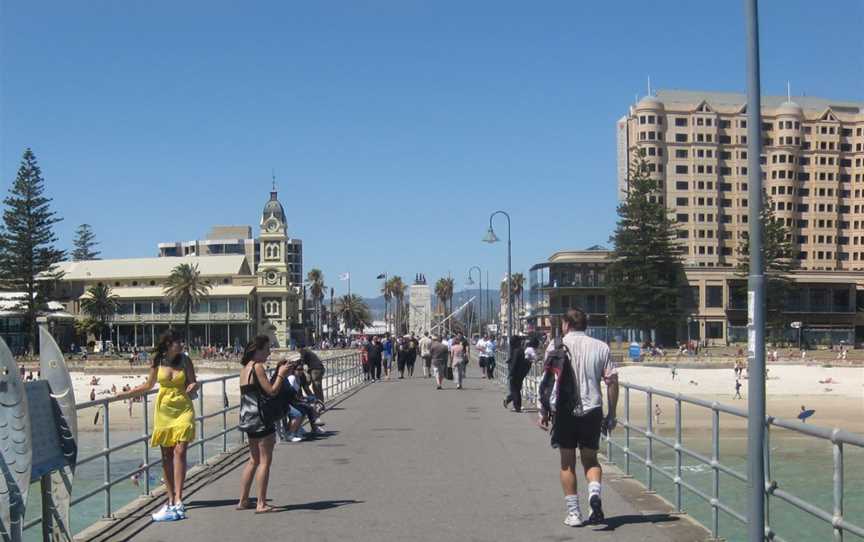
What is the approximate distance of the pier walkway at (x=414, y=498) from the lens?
8078 millimetres

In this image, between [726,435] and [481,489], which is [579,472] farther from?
[726,435]

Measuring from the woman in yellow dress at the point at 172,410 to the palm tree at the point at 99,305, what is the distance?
3901 inches

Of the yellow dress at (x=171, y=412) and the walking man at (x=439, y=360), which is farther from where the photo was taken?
the walking man at (x=439, y=360)

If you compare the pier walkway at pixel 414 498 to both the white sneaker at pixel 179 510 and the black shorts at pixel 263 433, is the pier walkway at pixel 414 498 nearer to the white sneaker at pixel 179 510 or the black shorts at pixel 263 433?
the white sneaker at pixel 179 510

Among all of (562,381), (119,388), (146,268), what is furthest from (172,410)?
(146,268)

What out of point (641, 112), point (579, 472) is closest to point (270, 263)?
point (641, 112)

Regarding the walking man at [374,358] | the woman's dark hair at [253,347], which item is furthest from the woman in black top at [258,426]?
the walking man at [374,358]

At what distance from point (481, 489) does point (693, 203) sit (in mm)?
104644

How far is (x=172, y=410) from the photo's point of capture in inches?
345

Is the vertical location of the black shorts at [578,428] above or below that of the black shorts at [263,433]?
above

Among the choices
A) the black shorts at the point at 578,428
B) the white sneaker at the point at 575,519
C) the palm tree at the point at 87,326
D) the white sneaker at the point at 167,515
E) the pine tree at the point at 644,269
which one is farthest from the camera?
the palm tree at the point at 87,326

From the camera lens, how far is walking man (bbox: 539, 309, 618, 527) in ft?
26.3

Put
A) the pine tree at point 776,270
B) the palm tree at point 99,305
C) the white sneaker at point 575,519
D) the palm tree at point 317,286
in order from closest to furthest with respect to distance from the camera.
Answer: the white sneaker at point 575,519
the pine tree at point 776,270
the palm tree at point 99,305
the palm tree at point 317,286

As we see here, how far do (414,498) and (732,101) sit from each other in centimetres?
11389
